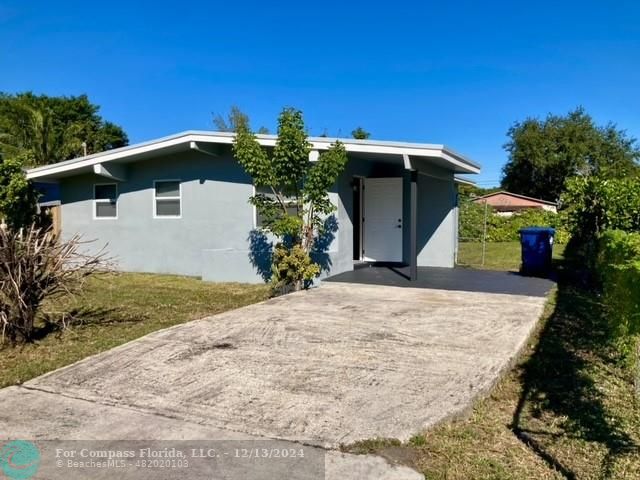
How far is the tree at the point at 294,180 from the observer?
30.9 ft

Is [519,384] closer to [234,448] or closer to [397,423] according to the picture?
[397,423]

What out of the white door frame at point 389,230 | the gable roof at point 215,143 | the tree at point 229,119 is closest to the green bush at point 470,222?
the gable roof at point 215,143

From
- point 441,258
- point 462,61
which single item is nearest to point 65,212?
point 441,258

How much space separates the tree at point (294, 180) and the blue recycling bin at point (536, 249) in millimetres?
4781

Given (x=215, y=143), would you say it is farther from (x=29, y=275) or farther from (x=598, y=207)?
(x=598, y=207)

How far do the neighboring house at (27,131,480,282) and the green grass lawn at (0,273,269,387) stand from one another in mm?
874

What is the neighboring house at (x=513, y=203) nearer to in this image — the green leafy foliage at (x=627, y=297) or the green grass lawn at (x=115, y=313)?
the green grass lawn at (x=115, y=313)

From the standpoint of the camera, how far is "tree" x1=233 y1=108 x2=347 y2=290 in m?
9.43

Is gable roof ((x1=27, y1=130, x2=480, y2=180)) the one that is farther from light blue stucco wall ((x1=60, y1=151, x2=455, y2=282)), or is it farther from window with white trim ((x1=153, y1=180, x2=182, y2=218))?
window with white trim ((x1=153, y1=180, x2=182, y2=218))

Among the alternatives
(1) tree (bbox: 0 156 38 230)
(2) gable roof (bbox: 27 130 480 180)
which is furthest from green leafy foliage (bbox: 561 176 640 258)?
(1) tree (bbox: 0 156 38 230)

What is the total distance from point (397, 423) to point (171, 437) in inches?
66.0

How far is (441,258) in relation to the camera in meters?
13.1

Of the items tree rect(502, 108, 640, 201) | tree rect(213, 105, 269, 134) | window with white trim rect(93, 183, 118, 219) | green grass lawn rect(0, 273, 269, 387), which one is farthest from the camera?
tree rect(502, 108, 640, 201)

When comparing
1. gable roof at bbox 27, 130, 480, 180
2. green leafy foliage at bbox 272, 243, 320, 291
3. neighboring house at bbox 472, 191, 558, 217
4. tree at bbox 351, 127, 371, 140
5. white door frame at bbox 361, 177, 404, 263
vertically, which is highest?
tree at bbox 351, 127, 371, 140
